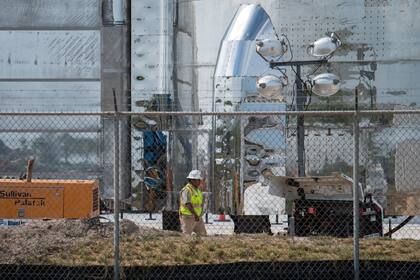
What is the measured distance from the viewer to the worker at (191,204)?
10156 mm

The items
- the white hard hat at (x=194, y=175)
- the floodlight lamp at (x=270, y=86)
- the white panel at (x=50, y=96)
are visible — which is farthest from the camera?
the white panel at (x=50, y=96)

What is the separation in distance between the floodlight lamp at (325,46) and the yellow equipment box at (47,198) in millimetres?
3490

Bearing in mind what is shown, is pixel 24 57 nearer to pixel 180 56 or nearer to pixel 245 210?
pixel 180 56

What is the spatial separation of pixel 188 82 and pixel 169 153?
107 centimetres

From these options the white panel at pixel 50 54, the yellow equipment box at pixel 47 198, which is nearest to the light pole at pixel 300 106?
the yellow equipment box at pixel 47 198

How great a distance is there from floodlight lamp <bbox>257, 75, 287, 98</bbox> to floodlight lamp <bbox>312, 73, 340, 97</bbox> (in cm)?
47

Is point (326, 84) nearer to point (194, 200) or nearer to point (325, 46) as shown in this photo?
point (325, 46)

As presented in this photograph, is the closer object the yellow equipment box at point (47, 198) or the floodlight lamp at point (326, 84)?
the yellow equipment box at point (47, 198)

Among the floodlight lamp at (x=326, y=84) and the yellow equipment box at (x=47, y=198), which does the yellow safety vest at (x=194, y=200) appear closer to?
the yellow equipment box at (x=47, y=198)

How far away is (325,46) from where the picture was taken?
10.4 meters

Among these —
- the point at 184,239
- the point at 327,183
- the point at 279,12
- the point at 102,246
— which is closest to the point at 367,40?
the point at 279,12

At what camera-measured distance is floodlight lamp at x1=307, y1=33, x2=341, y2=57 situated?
34.2ft

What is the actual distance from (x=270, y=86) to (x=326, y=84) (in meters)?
0.77

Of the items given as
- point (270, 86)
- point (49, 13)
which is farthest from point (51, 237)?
point (49, 13)
